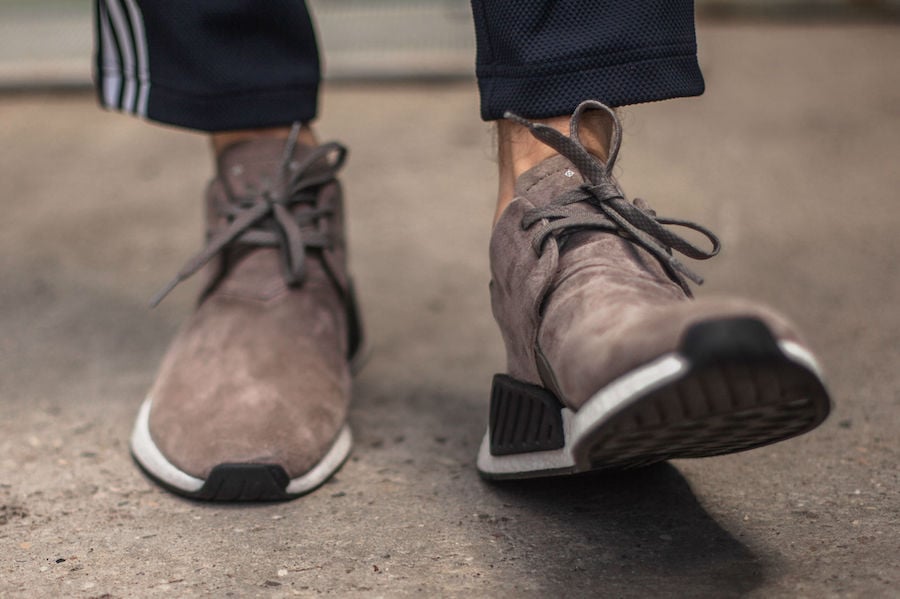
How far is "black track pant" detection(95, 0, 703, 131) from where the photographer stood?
2.77ft

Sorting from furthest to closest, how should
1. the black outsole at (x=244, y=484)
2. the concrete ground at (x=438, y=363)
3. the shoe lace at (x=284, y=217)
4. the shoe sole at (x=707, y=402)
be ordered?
the shoe lace at (x=284, y=217) < the black outsole at (x=244, y=484) < the concrete ground at (x=438, y=363) < the shoe sole at (x=707, y=402)

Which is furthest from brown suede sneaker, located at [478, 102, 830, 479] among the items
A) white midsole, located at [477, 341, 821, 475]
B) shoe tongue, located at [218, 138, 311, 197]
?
shoe tongue, located at [218, 138, 311, 197]

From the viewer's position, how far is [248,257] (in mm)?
1056

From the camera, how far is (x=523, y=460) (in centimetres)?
85

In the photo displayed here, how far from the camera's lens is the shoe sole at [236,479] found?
0.88 meters

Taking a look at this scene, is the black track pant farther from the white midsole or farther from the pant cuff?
the white midsole

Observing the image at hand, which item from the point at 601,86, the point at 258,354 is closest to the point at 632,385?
the point at 601,86

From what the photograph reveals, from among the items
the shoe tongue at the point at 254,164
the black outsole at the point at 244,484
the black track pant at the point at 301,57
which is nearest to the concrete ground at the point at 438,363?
the black outsole at the point at 244,484

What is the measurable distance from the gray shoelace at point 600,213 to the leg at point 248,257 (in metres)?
0.30

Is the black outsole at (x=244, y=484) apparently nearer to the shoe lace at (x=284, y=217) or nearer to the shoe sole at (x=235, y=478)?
the shoe sole at (x=235, y=478)

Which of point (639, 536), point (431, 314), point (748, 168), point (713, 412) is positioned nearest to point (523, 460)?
point (639, 536)

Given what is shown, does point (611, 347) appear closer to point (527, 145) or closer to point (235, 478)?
point (527, 145)

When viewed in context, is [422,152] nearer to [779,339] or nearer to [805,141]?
[805,141]

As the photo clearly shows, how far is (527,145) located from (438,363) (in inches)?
18.8
